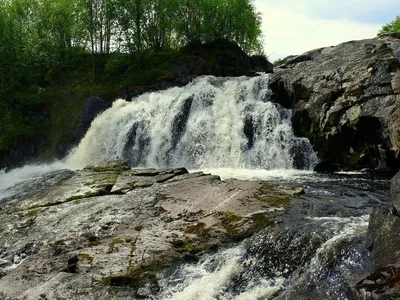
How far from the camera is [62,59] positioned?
45125 mm

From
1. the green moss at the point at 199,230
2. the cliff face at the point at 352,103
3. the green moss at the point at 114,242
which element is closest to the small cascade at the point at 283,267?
the green moss at the point at 199,230

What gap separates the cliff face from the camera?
22.0m

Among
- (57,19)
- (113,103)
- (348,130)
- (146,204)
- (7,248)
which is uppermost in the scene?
(57,19)

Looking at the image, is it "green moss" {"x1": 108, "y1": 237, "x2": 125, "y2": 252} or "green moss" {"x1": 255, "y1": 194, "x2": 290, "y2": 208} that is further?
"green moss" {"x1": 255, "y1": 194, "x2": 290, "y2": 208}

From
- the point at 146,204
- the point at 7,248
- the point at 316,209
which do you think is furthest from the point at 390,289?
the point at 7,248

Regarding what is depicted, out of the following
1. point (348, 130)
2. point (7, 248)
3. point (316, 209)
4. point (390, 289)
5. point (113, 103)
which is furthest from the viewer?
point (113, 103)

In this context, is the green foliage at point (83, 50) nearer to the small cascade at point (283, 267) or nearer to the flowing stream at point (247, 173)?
the flowing stream at point (247, 173)

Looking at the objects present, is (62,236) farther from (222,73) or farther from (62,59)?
(62,59)

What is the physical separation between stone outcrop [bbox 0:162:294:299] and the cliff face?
29.8 ft

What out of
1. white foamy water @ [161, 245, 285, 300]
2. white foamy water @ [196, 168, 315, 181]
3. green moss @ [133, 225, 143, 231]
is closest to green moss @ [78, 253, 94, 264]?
green moss @ [133, 225, 143, 231]

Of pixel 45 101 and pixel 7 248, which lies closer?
pixel 7 248

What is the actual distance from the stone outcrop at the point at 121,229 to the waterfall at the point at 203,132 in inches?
274

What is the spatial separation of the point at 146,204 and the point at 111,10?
121 ft

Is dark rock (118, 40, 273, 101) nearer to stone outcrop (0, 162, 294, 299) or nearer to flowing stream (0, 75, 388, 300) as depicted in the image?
flowing stream (0, 75, 388, 300)
